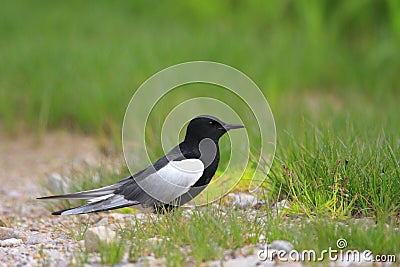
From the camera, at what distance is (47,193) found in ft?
19.5

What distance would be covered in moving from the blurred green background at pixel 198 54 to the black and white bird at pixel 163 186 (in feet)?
7.65

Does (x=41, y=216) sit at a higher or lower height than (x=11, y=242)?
higher

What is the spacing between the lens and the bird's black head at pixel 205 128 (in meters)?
4.82

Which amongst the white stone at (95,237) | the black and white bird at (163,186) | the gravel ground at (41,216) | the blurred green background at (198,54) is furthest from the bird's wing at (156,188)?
the blurred green background at (198,54)

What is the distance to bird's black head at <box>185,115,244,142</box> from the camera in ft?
15.8

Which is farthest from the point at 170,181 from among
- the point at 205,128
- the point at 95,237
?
the point at 95,237

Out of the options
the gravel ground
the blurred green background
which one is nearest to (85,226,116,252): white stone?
the gravel ground

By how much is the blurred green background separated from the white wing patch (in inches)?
96.7

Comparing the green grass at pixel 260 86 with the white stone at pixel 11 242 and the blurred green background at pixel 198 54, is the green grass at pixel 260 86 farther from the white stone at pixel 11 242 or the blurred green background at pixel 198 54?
the white stone at pixel 11 242

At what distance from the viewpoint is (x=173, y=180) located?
4531mm

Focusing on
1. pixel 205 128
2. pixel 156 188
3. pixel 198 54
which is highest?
pixel 198 54

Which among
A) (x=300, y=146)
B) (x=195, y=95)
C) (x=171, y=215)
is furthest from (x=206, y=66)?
(x=171, y=215)

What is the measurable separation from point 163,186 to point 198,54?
4.47 m

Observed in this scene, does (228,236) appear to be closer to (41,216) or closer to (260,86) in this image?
(41,216)
